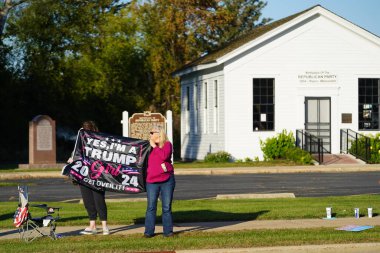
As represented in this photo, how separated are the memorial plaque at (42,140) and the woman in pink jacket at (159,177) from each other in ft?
76.3

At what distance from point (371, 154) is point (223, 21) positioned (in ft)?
83.2

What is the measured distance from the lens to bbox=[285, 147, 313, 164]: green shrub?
36062 mm

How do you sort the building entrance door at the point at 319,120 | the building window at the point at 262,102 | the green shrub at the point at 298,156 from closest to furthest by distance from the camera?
1. the green shrub at the point at 298,156
2. the building window at the point at 262,102
3. the building entrance door at the point at 319,120

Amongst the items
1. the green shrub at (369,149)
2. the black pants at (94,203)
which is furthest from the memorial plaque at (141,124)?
the black pants at (94,203)

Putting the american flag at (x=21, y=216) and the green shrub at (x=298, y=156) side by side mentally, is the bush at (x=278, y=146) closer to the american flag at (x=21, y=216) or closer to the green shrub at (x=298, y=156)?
the green shrub at (x=298, y=156)

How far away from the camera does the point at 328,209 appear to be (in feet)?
54.9

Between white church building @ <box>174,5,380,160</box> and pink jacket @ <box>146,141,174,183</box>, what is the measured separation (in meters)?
24.2

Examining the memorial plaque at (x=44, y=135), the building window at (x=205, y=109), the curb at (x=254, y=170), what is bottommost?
the curb at (x=254, y=170)

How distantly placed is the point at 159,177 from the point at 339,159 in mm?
24216

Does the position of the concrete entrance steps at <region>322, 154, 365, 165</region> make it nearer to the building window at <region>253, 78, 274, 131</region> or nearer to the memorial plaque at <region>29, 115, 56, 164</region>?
the building window at <region>253, 78, 274, 131</region>

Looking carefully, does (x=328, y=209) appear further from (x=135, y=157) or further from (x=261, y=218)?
(x=135, y=157)

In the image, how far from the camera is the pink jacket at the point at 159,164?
552 inches

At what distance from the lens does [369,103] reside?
39.4 m

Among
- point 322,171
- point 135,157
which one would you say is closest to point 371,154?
point 322,171
